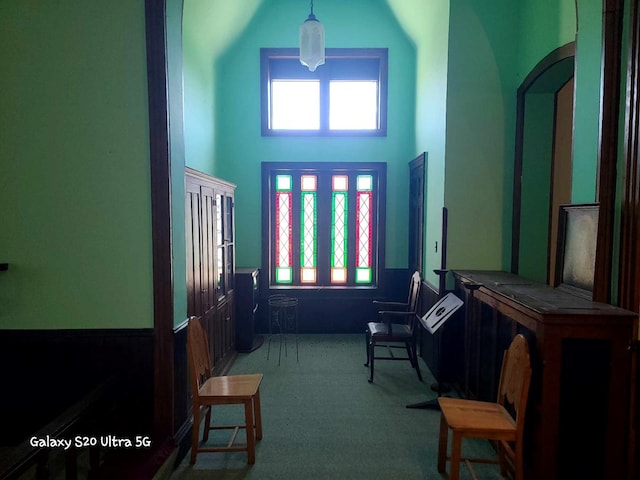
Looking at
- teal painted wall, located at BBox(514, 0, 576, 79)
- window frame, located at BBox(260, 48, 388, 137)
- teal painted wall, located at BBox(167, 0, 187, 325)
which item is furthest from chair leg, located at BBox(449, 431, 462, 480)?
window frame, located at BBox(260, 48, 388, 137)

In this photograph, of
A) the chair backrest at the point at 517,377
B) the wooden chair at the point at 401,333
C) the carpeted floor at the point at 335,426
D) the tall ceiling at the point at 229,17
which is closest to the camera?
the chair backrest at the point at 517,377

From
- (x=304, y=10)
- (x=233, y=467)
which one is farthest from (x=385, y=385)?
(x=304, y=10)

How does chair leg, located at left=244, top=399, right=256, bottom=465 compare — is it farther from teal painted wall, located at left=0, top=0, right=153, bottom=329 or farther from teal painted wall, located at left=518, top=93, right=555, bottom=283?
teal painted wall, located at left=518, top=93, right=555, bottom=283

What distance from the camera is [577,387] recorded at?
200cm

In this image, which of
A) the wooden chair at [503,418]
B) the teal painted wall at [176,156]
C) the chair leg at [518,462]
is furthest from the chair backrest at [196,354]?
the chair leg at [518,462]

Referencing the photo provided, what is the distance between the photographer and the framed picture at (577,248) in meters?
2.20

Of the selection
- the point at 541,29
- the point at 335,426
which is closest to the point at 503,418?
the point at 335,426

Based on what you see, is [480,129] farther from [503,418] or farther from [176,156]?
[176,156]

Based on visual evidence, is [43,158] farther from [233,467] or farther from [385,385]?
[385,385]

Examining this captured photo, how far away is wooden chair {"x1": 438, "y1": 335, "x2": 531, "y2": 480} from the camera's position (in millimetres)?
1925

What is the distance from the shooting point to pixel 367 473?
229 cm

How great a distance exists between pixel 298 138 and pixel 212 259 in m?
2.22

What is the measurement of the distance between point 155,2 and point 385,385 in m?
3.25

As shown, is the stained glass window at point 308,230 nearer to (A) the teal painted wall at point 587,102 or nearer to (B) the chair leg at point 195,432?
(B) the chair leg at point 195,432
